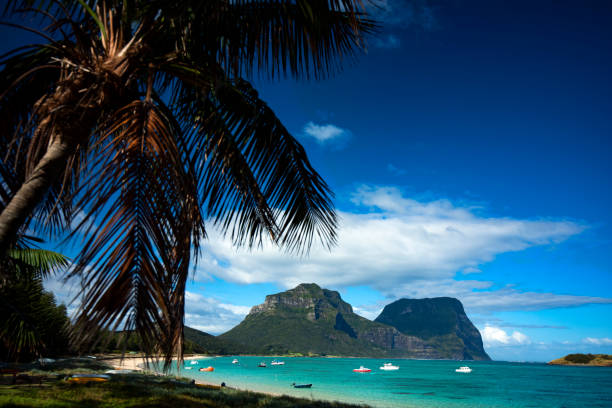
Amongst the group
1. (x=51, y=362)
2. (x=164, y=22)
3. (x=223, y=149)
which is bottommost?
(x=51, y=362)

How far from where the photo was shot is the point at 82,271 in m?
1.82

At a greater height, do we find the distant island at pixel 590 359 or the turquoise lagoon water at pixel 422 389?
the turquoise lagoon water at pixel 422 389

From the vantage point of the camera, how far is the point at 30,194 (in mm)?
1998

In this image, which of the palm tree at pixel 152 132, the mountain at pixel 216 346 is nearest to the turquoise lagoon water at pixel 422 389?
the palm tree at pixel 152 132

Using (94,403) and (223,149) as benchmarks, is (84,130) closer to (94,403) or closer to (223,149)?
(223,149)

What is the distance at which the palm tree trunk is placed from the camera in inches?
75.9

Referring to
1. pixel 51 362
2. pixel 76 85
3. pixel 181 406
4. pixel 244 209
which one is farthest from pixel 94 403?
pixel 51 362

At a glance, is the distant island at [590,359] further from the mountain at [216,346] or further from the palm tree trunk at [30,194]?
the palm tree trunk at [30,194]

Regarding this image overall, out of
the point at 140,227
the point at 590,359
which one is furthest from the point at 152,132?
the point at 590,359

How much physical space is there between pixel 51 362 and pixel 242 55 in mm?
33259

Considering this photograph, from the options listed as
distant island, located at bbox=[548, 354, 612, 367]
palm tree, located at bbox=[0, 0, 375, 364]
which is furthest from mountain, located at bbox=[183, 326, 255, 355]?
palm tree, located at bbox=[0, 0, 375, 364]

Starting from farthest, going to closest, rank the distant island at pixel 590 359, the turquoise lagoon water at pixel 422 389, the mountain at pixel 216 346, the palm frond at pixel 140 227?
the distant island at pixel 590 359, the mountain at pixel 216 346, the turquoise lagoon water at pixel 422 389, the palm frond at pixel 140 227

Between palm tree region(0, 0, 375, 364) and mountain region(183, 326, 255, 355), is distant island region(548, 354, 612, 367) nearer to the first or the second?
mountain region(183, 326, 255, 355)

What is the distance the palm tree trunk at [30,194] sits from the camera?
1.93 m
